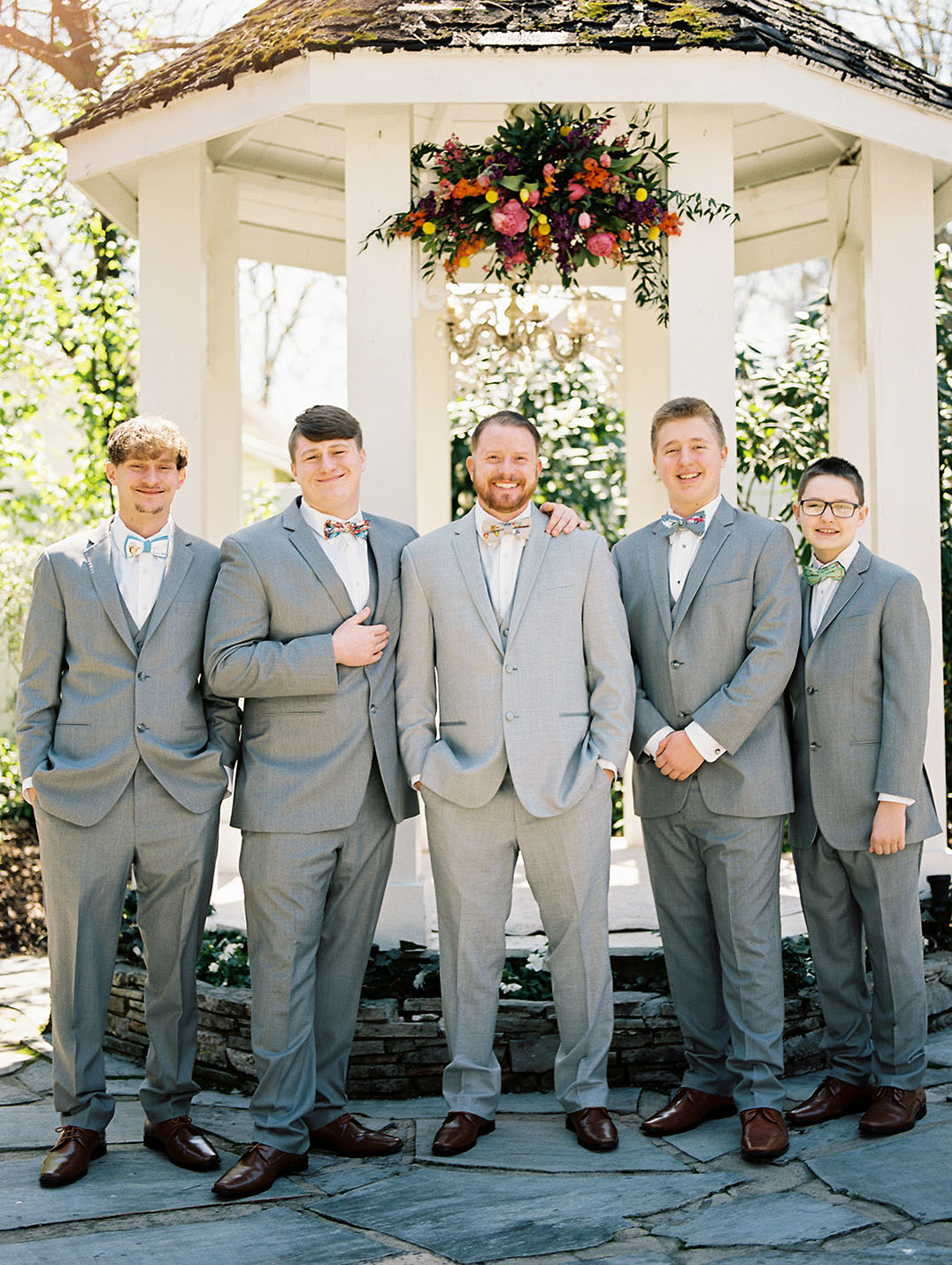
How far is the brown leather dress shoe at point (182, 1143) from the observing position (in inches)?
151

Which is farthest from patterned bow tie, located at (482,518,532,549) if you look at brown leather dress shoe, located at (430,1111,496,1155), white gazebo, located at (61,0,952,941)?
brown leather dress shoe, located at (430,1111,496,1155)

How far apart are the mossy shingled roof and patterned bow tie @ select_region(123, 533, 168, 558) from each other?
226cm

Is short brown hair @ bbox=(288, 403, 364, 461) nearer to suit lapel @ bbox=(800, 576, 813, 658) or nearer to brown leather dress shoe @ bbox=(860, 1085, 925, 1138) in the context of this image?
suit lapel @ bbox=(800, 576, 813, 658)

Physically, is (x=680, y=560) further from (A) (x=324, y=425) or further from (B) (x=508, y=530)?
(A) (x=324, y=425)

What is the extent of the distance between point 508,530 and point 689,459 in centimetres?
63

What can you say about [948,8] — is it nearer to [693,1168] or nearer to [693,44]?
[693,44]

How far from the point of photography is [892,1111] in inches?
155

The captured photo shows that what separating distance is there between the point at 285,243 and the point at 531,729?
187 inches

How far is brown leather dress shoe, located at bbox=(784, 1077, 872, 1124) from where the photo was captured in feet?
13.3

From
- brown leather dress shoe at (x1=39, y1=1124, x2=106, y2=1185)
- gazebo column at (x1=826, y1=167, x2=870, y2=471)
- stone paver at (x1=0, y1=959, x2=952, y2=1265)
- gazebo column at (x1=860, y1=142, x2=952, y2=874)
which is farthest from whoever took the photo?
gazebo column at (x1=826, y1=167, x2=870, y2=471)

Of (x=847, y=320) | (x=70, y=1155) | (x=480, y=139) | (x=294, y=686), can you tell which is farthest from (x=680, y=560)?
(x=480, y=139)

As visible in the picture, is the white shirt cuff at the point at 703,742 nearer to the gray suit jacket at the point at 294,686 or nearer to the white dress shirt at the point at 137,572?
the gray suit jacket at the point at 294,686

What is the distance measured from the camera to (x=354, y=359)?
529cm

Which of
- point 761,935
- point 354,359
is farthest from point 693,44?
point 761,935
